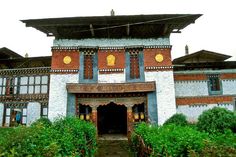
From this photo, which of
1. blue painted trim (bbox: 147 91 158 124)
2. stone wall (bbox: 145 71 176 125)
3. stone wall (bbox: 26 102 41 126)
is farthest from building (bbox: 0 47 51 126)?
stone wall (bbox: 145 71 176 125)

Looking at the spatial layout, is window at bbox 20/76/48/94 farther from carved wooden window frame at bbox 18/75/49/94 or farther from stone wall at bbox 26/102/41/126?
stone wall at bbox 26/102/41/126

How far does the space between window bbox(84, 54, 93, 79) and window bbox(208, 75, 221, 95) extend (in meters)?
9.19

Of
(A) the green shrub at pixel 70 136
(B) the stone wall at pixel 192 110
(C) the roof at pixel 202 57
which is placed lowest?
(A) the green shrub at pixel 70 136

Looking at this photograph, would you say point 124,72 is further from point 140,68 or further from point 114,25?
point 114,25

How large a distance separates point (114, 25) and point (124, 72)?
336 cm

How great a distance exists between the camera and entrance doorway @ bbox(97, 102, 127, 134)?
2181 centimetres

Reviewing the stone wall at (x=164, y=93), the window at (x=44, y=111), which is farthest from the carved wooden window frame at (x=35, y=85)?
the stone wall at (x=164, y=93)

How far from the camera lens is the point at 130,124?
1705cm

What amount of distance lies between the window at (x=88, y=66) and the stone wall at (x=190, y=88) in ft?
21.8

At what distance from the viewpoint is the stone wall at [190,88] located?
1880cm

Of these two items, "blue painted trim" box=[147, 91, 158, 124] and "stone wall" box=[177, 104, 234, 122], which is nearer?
"blue painted trim" box=[147, 91, 158, 124]

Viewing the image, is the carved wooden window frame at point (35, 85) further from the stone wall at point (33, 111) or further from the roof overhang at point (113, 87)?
the roof overhang at point (113, 87)

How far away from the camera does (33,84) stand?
70.3 ft

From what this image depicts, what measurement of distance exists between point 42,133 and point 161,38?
1425 cm
